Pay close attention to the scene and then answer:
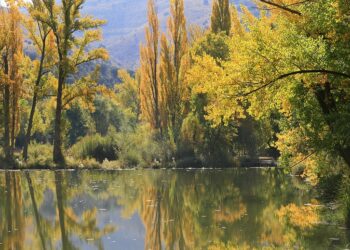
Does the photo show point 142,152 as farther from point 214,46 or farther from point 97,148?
point 214,46

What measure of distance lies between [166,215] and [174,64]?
23.9m

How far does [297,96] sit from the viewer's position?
12203 millimetres

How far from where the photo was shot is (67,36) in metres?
32.1

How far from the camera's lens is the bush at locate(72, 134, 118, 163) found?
110 feet

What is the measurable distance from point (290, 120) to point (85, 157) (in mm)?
20101

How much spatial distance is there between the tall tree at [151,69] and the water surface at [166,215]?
16.1 meters

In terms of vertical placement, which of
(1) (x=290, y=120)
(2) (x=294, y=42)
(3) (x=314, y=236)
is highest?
(2) (x=294, y=42)

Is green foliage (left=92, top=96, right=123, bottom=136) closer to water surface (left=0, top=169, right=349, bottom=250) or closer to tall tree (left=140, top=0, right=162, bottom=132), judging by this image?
tall tree (left=140, top=0, right=162, bottom=132)

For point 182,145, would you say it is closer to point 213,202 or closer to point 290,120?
point 213,202

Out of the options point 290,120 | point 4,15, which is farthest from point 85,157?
point 290,120


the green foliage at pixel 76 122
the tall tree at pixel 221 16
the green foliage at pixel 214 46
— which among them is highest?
the tall tree at pixel 221 16

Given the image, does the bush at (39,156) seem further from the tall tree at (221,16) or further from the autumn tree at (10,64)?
the tall tree at (221,16)

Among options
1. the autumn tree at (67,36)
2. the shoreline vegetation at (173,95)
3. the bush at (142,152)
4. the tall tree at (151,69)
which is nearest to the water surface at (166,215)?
the shoreline vegetation at (173,95)

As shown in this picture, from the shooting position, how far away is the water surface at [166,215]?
37.0ft
